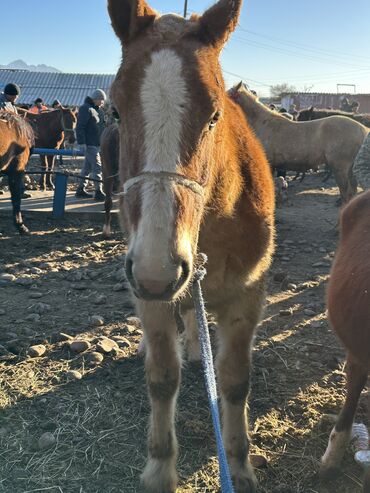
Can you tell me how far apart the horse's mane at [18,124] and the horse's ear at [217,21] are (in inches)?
276

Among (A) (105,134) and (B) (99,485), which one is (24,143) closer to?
(A) (105,134)

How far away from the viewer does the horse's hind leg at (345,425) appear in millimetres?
2777

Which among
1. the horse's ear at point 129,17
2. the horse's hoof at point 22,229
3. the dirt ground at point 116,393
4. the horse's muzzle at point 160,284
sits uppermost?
the horse's ear at point 129,17

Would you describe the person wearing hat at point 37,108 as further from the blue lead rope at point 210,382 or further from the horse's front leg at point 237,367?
the blue lead rope at point 210,382

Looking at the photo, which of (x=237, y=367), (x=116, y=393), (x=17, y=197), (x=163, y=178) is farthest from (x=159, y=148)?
(x=17, y=197)

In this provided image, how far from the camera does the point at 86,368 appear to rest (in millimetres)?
3812

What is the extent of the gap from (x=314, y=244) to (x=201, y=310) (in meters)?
6.31

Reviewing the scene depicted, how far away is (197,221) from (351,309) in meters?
1.20

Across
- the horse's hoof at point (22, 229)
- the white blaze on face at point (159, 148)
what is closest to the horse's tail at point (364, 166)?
the white blaze on face at point (159, 148)

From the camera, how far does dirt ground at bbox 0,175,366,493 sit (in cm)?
278

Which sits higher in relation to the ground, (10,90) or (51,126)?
(10,90)

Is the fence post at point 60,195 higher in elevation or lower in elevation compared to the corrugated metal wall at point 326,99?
lower

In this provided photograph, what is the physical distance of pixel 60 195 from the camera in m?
9.01

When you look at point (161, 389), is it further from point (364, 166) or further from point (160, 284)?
point (364, 166)
